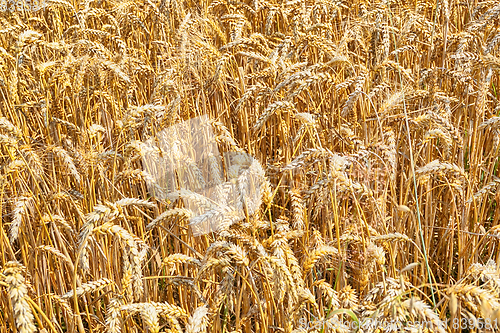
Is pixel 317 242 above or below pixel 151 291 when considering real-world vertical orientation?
above

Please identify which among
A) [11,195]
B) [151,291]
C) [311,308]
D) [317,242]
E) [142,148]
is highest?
[142,148]

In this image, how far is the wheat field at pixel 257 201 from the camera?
3.57 ft

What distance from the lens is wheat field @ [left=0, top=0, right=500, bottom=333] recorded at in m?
1.09

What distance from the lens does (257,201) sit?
1.30m

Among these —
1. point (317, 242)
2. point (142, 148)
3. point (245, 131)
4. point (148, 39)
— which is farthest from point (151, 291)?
point (148, 39)

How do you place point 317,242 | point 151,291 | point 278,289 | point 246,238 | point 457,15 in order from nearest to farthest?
point 278,289 < point 246,238 < point 317,242 < point 151,291 < point 457,15

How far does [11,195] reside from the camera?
5.37 feet

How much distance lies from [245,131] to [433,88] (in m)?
0.80

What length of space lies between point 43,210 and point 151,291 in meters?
0.56

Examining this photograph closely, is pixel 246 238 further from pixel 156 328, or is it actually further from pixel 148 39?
pixel 148 39

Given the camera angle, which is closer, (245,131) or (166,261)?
(166,261)

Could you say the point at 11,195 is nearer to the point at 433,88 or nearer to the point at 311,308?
the point at 311,308

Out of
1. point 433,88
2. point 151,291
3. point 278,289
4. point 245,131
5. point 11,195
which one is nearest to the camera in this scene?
point 278,289

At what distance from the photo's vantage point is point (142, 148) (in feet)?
4.66
